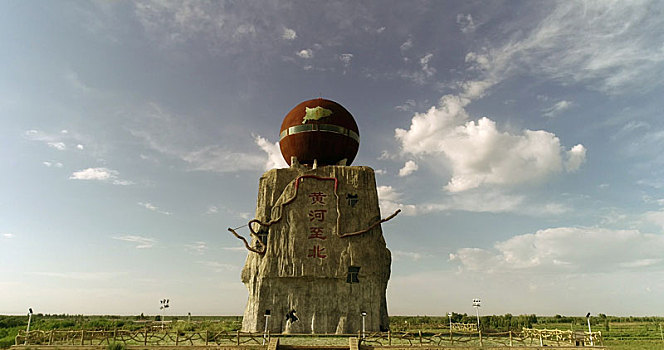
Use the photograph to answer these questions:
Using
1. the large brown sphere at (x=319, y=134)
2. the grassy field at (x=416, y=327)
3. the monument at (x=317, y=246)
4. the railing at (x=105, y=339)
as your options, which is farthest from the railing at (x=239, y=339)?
the large brown sphere at (x=319, y=134)

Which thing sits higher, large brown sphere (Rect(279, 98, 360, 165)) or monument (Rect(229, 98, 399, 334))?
large brown sphere (Rect(279, 98, 360, 165))

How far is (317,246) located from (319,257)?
2.42ft

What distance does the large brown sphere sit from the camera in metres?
29.8

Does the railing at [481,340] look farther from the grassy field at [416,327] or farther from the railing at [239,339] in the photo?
the grassy field at [416,327]

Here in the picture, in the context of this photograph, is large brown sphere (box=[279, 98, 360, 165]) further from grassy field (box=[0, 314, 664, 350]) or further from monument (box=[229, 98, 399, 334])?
grassy field (box=[0, 314, 664, 350])

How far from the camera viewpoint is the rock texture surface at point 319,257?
25578mm

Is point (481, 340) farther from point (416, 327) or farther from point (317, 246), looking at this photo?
point (317, 246)

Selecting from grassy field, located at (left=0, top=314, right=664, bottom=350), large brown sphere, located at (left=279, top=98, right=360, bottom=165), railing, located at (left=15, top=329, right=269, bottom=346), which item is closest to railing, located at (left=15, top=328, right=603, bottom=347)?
railing, located at (left=15, top=329, right=269, bottom=346)

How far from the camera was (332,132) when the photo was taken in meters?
29.9

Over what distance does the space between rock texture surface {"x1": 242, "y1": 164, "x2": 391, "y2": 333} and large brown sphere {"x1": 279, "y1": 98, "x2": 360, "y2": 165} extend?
191 cm

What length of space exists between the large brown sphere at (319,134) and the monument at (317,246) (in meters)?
0.07

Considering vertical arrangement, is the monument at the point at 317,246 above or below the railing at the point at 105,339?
above

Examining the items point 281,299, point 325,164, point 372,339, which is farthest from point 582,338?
point 325,164

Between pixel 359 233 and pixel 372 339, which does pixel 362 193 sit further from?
pixel 372 339
